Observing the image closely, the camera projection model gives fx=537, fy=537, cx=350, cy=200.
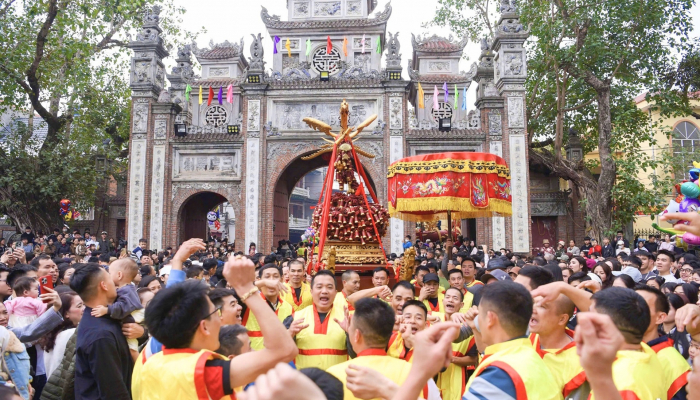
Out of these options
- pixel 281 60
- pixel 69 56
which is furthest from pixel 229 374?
pixel 281 60

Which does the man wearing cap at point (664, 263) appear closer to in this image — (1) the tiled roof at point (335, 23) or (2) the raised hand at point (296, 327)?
(2) the raised hand at point (296, 327)

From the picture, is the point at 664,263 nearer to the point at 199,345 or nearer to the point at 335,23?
the point at 199,345

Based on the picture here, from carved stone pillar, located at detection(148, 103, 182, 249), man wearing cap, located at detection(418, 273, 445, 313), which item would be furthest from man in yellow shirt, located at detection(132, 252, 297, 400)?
carved stone pillar, located at detection(148, 103, 182, 249)

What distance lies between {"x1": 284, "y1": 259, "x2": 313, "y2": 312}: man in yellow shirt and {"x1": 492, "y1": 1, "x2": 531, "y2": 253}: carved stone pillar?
1243cm

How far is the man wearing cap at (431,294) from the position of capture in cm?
624

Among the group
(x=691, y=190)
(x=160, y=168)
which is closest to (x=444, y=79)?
(x=160, y=168)

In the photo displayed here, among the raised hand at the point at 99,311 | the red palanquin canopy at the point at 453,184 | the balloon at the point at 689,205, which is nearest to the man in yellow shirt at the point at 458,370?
the balloon at the point at 689,205

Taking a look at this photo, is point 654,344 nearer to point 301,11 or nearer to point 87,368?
point 87,368

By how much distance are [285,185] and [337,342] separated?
1658cm

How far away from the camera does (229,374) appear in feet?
8.05

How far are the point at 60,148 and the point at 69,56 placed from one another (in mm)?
4979

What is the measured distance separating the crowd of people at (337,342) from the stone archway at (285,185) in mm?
13692

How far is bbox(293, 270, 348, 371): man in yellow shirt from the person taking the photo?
450 cm

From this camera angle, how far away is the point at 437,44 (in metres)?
22.9
